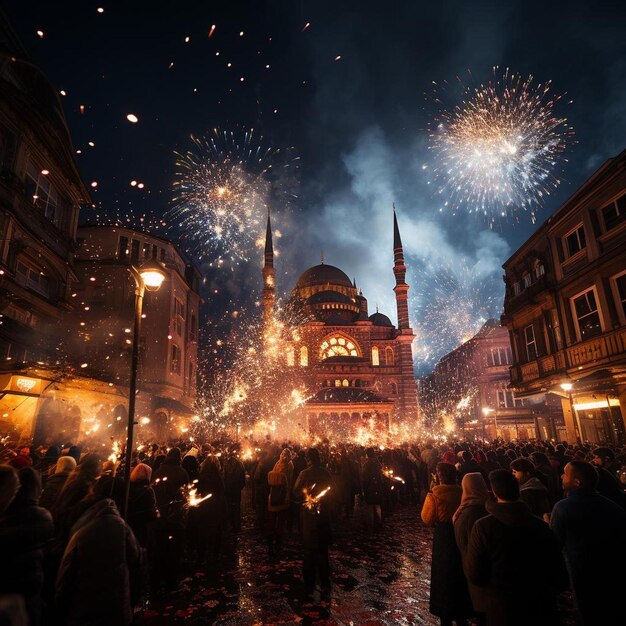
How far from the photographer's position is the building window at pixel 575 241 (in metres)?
17.5

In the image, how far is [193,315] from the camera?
41.2m

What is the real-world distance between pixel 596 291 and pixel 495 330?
121 feet

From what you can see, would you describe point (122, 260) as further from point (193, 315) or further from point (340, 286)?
point (340, 286)

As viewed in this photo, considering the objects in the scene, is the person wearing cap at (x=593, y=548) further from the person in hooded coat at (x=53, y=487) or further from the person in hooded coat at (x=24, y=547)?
the person in hooded coat at (x=53, y=487)

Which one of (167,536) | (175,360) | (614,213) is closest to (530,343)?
(614,213)

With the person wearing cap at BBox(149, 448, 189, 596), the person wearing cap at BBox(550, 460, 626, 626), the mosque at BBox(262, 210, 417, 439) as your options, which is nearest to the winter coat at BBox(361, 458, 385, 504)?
the person wearing cap at BBox(149, 448, 189, 596)

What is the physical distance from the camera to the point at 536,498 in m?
5.83

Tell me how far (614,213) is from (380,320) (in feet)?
149

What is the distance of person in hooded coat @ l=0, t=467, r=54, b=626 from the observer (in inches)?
117

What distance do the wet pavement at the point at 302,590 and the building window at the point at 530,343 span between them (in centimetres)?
1495

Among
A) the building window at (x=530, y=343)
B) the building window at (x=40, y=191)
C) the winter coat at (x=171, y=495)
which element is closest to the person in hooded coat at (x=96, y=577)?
the winter coat at (x=171, y=495)

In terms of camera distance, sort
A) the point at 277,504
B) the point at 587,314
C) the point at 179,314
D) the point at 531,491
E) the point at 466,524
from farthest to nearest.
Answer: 1. the point at 179,314
2. the point at 587,314
3. the point at 277,504
4. the point at 531,491
5. the point at 466,524

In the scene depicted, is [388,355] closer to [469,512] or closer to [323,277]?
[323,277]

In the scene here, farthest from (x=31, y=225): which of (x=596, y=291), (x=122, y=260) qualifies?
(x=596, y=291)
